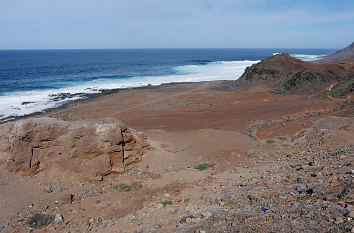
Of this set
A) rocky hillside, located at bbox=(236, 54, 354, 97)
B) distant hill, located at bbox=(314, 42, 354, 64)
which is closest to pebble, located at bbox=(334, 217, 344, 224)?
rocky hillside, located at bbox=(236, 54, 354, 97)

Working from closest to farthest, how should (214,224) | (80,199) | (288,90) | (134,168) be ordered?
(214,224) → (80,199) → (134,168) → (288,90)

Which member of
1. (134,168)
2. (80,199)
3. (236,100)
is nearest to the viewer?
(80,199)

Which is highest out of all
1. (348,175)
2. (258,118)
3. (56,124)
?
(56,124)

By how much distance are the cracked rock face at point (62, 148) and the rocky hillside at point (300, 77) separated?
2495 cm

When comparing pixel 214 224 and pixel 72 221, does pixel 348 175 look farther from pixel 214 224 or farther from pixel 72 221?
pixel 72 221

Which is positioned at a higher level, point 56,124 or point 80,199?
point 56,124

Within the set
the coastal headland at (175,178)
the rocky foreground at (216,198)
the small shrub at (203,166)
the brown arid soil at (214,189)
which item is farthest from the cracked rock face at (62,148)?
the small shrub at (203,166)

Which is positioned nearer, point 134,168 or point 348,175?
point 348,175

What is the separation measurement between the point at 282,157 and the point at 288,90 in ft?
77.9

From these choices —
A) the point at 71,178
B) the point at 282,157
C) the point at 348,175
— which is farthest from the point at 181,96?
the point at 348,175

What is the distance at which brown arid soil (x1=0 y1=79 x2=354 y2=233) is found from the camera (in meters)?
6.19

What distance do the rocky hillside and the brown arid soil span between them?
15000 mm

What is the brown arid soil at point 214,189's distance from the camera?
6191 millimetres

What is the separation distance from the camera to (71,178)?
10.1 meters
